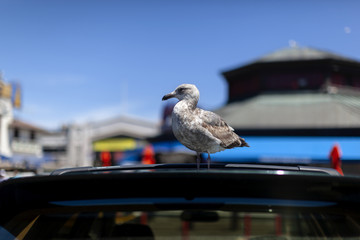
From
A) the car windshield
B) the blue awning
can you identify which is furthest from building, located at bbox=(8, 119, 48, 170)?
the car windshield

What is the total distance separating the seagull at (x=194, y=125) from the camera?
99.7 inches

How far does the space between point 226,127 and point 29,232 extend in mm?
1366

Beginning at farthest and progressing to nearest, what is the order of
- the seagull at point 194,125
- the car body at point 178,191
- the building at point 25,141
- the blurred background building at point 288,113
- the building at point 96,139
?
the building at point 96,139, the building at point 25,141, the blurred background building at point 288,113, the seagull at point 194,125, the car body at point 178,191

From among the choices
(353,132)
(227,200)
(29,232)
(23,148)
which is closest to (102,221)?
(29,232)

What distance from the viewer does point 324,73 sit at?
84.7 ft

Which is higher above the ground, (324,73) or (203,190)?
(324,73)

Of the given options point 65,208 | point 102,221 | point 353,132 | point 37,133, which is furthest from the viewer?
A: point 37,133

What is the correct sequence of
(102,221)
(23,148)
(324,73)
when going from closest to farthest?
(102,221)
(324,73)
(23,148)

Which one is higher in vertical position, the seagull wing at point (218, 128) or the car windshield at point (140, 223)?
the seagull wing at point (218, 128)

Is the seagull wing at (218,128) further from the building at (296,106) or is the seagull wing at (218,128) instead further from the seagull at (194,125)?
the building at (296,106)

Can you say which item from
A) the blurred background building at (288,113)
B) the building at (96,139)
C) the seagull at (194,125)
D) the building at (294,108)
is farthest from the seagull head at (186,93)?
the building at (96,139)

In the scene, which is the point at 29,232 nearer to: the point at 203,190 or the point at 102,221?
the point at 203,190

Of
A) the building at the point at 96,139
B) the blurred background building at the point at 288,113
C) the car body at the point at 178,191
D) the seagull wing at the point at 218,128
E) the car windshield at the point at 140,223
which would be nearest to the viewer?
the car body at the point at 178,191

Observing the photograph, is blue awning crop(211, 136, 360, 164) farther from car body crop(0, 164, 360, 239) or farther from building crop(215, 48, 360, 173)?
car body crop(0, 164, 360, 239)
